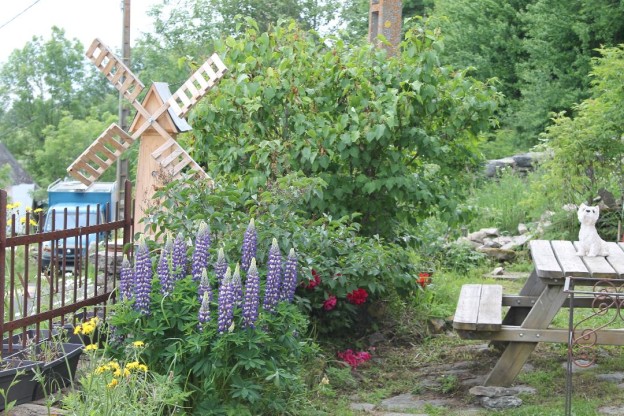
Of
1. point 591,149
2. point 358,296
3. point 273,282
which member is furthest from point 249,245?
point 591,149

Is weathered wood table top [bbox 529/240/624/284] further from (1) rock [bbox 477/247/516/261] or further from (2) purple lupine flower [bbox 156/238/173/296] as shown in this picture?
(1) rock [bbox 477/247/516/261]

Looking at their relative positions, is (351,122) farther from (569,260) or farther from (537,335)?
(537,335)

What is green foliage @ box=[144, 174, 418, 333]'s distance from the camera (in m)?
6.38

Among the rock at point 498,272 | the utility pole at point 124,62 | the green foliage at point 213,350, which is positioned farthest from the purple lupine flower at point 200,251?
the utility pole at point 124,62

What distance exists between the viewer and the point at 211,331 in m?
4.90

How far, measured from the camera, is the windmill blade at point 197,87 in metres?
10.8

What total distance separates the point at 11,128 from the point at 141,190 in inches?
1966

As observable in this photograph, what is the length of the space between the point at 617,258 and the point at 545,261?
0.58 metres

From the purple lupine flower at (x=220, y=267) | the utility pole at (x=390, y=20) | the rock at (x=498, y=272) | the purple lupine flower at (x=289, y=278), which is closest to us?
the purple lupine flower at (x=220, y=267)

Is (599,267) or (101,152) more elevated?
(101,152)

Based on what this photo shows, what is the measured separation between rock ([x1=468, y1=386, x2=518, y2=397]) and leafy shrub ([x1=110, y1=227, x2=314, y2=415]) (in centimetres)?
142

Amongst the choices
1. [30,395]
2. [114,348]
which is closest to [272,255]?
[114,348]

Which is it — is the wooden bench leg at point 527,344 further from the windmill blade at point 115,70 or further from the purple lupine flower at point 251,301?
the windmill blade at point 115,70

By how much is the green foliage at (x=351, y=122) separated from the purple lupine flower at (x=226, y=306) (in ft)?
8.07
